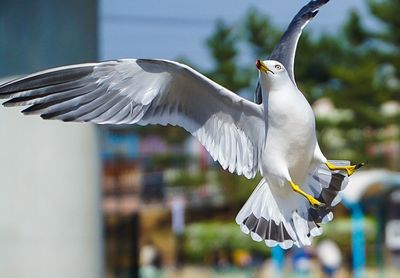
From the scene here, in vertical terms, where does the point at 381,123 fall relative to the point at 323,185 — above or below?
below

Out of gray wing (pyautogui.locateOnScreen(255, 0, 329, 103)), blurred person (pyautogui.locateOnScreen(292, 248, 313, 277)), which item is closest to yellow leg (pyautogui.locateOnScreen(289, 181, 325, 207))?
gray wing (pyautogui.locateOnScreen(255, 0, 329, 103))

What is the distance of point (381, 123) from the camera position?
52.9 feet

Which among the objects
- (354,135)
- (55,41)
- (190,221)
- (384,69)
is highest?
(55,41)

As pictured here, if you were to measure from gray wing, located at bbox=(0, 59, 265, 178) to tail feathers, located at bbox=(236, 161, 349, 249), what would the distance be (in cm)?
9

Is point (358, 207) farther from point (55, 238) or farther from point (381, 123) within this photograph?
point (55, 238)

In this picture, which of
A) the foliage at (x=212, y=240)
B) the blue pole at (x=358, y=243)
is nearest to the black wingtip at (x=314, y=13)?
the blue pole at (x=358, y=243)

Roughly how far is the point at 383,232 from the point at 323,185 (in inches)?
462

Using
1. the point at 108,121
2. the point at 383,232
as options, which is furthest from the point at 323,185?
the point at 383,232

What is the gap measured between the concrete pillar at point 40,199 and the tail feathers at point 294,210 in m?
1.98

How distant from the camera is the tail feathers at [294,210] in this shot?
262cm

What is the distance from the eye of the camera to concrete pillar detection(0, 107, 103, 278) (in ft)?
14.9

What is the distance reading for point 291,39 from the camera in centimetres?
279

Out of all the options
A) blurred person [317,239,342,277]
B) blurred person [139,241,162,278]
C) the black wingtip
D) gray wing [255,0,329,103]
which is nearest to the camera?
gray wing [255,0,329,103]

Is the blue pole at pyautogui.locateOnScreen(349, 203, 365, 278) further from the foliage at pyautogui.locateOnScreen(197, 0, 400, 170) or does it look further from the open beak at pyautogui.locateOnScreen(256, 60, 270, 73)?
the open beak at pyautogui.locateOnScreen(256, 60, 270, 73)
